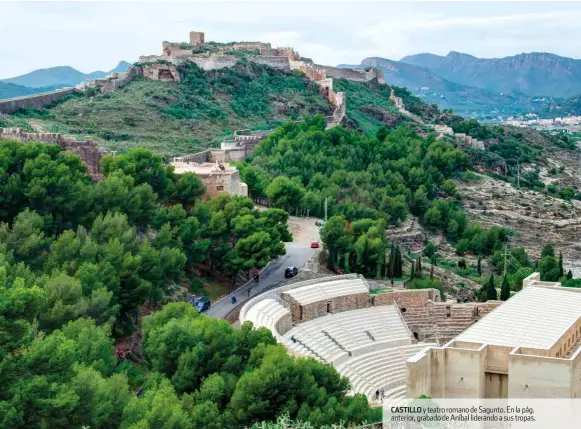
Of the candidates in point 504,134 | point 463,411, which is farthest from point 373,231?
point 504,134

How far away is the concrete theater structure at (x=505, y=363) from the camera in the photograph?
961 inches

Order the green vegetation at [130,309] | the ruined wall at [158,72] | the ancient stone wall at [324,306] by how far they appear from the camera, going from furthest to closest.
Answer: the ruined wall at [158,72], the ancient stone wall at [324,306], the green vegetation at [130,309]

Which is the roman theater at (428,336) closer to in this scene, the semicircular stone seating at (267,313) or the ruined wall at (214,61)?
the semicircular stone seating at (267,313)

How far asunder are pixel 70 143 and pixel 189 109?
32.3 metres

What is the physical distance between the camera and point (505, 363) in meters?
25.6

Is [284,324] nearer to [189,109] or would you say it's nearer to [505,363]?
[505,363]

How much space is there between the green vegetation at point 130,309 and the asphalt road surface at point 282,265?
90 centimetres

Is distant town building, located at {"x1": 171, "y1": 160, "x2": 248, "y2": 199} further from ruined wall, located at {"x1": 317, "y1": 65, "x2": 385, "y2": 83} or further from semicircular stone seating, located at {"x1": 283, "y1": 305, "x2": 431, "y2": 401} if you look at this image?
ruined wall, located at {"x1": 317, "y1": 65, "x2": 385, "y2": 83}

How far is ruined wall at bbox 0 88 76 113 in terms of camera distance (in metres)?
58.4

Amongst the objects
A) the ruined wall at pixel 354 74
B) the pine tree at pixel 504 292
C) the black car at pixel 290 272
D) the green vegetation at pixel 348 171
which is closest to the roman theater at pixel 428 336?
the pine tree at pixel 504 292

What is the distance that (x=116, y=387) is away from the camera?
21.8m

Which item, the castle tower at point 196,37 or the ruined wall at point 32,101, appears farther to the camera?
the castle tower at point 196,37

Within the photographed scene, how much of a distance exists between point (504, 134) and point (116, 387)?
8074 centimetres

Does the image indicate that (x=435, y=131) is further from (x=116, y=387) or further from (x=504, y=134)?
(x=116, y=387)
